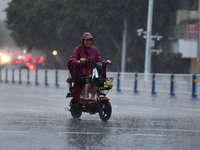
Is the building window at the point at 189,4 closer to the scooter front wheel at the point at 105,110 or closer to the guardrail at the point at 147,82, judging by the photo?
the guardrail at the point at 147,82

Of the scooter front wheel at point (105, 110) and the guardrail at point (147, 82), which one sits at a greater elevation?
the scooter front wheel at point (105, 110)

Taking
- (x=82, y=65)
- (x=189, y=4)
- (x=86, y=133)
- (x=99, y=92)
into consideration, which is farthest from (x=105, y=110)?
(x=189, y=4)

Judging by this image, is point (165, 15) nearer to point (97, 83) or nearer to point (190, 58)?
point (190, 58)

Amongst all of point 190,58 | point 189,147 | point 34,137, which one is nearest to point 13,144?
point 34,137

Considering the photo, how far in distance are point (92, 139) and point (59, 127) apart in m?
1.75

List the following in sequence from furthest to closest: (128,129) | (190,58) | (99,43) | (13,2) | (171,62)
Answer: (13,2), (99,43), (190,58), (171,62), (128,129)

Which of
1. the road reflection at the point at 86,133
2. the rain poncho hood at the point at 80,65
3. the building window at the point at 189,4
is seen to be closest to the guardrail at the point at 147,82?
the rain poncho hood at the point at 80,65

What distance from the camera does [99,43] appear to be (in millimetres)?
53344

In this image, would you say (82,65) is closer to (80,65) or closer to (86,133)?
(80,65)

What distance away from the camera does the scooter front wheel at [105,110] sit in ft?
38.1

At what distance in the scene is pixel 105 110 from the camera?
1174cm

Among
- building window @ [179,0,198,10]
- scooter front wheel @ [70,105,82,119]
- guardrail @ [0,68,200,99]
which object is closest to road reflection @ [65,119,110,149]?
scooter front wheel @ [70,105,82,119]

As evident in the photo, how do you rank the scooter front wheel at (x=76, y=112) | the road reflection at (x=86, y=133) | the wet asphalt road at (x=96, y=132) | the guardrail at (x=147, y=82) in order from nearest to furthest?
the wet asphalt road at (x=96, y=132) → the road reflection at (x=86, y=133) → the scooter front wheel at (x=76, y=112) → the guardrail at (x=147, y=82)

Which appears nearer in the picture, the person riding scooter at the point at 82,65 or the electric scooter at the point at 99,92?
the electric scooter at the point at 99,92
